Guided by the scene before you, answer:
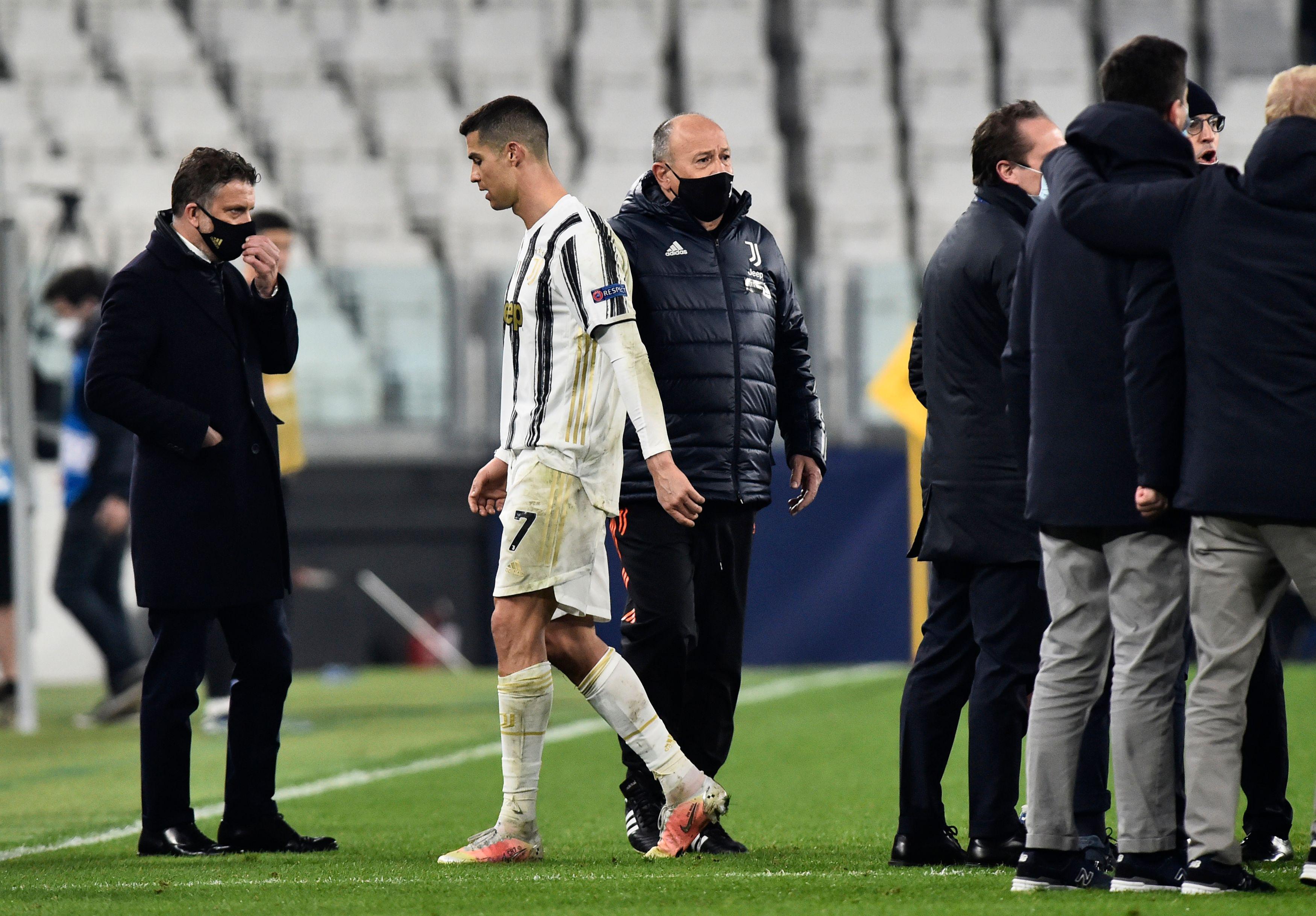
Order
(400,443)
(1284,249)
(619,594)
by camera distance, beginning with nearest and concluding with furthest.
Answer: (1284,249)
(619,594)
(400,443)

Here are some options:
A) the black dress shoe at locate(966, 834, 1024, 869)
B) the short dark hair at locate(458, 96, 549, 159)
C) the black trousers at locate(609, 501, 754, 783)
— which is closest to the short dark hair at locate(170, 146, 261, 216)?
the short dark hair at locate(458, 96, 549, 159)

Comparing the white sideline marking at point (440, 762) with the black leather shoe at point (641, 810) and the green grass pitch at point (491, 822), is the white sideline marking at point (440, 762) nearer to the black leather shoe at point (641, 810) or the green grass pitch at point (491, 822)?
the green grass pitch at point (491, 822)

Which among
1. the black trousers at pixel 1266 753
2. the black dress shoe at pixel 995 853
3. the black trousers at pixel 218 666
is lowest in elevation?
the black trousers at pixel 218 666

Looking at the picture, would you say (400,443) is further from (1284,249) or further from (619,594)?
(1284,249)

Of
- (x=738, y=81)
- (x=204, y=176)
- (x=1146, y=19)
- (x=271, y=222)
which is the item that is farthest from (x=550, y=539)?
(x=1146, y=19)

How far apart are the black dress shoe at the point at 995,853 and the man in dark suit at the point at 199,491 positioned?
165 centimetres

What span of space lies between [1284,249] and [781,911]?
5.09 feet

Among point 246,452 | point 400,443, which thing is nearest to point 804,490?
point 246,452

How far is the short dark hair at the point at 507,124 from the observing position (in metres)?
4.21

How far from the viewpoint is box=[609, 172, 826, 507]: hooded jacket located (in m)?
4.56

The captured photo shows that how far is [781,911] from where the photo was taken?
3.38 meters

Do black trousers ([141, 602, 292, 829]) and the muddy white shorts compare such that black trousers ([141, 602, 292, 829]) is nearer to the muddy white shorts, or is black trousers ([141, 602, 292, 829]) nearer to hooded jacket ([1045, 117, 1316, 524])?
the muddy white shorts

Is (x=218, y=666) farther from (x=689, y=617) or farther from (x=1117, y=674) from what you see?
(x=1117, y=674)

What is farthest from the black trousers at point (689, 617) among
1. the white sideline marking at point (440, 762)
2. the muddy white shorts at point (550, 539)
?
the white sideline marking at point (440, 762)
